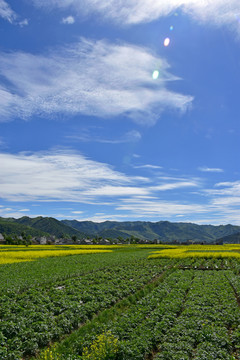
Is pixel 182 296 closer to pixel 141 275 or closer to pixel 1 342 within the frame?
pixel 141 275

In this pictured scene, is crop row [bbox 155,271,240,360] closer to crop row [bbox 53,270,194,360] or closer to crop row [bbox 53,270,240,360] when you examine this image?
crop row [bbox 53,270,240,360]

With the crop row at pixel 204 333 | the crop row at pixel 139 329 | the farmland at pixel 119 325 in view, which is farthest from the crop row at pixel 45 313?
the crop row at pixel 204 333

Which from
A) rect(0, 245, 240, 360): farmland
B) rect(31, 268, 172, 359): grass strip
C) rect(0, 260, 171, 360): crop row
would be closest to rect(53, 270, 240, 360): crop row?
→ rect(0, 245, 240, 360): farmland

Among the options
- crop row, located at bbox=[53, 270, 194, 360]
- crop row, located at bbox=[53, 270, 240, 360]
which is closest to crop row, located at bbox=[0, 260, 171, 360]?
crop row, located at bbox=[53, 270, 240, 360]

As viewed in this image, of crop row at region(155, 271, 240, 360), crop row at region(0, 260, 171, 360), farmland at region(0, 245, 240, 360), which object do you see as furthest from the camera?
crop row at region(0, 260, 171, 360)

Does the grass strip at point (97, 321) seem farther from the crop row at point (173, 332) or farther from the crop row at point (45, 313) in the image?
the crop row at point (45, 313)

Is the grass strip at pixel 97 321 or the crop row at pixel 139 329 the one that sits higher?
the crop row at pixel 139 329

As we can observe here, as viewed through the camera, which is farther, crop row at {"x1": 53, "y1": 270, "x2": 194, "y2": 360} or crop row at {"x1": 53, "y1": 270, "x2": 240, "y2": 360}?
crop row at {"x1": 53, "y1": 270, "x2": 194, "y2": 360}

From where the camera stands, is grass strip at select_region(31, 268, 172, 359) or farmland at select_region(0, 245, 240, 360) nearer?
farmland at select_region(0, 245, 240, 360)

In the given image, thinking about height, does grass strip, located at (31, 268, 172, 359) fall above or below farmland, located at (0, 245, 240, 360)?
below

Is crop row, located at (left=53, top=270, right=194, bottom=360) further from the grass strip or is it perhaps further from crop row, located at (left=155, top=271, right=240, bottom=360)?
crop row, located at (left=155, top=271, right=240, bottom=360)

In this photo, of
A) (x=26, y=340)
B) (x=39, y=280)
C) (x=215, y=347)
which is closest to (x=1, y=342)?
(x=26, y=340)

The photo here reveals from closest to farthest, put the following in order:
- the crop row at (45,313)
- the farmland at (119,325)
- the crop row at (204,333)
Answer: the crop row at (204,333) < the farmland at (119,325) < the crop row at (45,313)

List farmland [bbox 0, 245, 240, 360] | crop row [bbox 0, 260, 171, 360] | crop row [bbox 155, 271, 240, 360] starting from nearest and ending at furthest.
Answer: crop row [bbox 155, 271, 240, 360] < farmland [bbox 0, 245, 240, 360] < crop row [bbox 0, 260, 171, 360]
